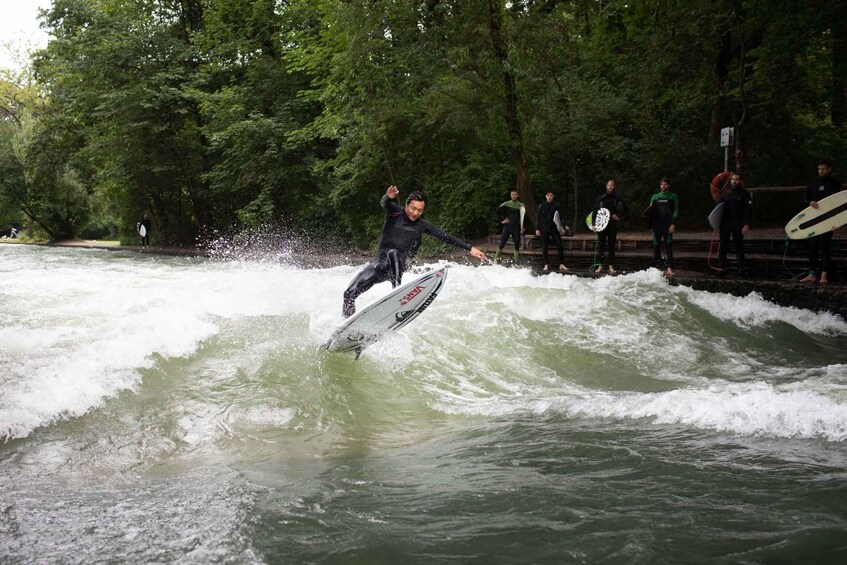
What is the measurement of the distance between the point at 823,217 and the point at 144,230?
32.4 metres

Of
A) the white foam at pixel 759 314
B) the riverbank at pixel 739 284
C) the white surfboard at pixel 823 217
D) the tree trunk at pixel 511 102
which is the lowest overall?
the white foam at pixel 759 314

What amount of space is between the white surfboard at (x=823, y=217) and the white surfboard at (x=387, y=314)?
7.29m

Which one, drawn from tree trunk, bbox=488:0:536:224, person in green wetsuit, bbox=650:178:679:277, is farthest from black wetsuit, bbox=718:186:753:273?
tree trunk, bbox=488:0:536:224

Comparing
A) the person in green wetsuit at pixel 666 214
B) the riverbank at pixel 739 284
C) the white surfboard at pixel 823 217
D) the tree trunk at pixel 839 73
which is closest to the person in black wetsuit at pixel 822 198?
the white surfboard at pixel 823 217

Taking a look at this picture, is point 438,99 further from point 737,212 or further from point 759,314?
point 759,314

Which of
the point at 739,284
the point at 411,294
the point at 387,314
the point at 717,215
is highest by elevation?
the point at 717,215

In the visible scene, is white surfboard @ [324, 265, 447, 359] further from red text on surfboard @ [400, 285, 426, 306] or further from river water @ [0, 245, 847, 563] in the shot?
river water @ [0, 245, 847, 563]

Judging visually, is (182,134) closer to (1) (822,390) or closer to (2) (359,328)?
(2) (359,328)

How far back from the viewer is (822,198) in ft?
38.4

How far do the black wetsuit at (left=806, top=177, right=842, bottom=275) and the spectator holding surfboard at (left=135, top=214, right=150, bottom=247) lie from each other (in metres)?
32.1

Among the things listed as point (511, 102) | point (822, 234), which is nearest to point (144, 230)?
point (511, 102)

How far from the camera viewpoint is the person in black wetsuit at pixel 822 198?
38.3 feet

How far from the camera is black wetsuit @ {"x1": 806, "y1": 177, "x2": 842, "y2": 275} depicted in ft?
38.4

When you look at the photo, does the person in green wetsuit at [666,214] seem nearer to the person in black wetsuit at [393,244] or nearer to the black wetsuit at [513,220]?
the black wetsuit at [513,220]
